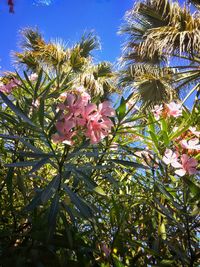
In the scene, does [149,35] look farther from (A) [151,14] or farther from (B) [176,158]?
(B) [176,158]

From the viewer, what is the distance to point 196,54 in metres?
3.68

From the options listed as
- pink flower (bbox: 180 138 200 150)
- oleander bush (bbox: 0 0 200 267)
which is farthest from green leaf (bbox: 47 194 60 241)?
pink flower (bbox: 180 138 200 150)

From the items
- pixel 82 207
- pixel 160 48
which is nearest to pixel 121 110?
pixel 82 207

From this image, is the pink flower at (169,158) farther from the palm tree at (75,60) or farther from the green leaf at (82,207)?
the palm tree at (75,60)

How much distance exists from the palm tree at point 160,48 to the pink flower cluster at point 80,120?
9.73 feet

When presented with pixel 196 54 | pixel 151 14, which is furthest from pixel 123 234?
pixel 151 14

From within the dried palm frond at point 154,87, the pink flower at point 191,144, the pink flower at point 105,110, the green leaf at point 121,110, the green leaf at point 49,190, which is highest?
the dried palm frond at point 154,87

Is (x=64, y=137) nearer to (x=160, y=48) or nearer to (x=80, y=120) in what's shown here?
(x=80, y=120)

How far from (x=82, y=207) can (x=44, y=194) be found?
88 millimetres

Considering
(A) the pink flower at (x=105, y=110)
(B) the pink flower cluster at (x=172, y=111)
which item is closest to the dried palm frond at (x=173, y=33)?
(B) the pink flower cluster at (x=172, y=111)

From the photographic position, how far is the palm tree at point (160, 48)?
11.9 ft

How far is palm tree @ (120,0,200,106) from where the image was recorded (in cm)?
362

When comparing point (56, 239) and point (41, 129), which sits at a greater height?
point (41, 129)

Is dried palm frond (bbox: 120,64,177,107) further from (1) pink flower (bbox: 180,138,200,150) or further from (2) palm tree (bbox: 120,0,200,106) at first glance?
(1) pink flower (bbox: 180,138,200,150)
